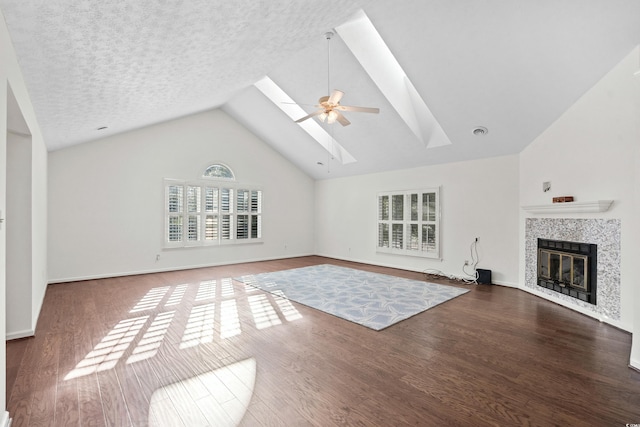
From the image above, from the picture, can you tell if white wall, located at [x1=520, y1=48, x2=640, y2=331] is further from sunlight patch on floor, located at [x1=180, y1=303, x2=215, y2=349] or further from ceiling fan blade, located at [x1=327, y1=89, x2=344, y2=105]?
sunlight patch on floor, located at [x1=180, y1=303, x2=215, y2=349]

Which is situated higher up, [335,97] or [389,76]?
[389,76]

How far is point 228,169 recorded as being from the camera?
7.60 metres

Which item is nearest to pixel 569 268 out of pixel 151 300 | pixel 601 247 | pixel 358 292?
pixel 601 247

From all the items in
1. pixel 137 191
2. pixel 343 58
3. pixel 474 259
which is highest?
pixel 343 58

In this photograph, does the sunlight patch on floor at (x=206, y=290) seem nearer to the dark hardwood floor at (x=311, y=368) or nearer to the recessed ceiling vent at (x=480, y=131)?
the dark hardwood floor at (x=311, y=368)

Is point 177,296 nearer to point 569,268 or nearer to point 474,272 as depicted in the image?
point 474,272

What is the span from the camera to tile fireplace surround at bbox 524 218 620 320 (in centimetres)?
344

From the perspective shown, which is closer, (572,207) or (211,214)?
(572,207)

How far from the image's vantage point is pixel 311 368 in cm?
245

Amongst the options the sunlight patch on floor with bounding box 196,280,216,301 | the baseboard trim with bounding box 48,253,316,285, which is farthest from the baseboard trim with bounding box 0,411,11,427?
the baseboard trim with bounding box 48,253,316,285

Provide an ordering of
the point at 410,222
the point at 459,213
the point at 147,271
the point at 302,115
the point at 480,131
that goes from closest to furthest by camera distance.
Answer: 1. the point at 480,131
2. the point at 459,213
3. the point at 147,271
4. the point at 302,115
5. the point at 410,222

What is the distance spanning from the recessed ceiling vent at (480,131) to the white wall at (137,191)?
5050 millimetres

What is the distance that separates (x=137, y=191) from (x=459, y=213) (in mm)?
6429

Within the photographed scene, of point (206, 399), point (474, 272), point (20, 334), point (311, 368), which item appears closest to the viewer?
point (206, 399)
